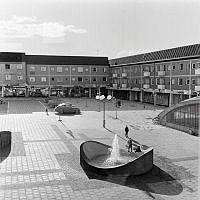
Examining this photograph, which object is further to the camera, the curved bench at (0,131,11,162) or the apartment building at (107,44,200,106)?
the apartment building at (107,44,200,106)

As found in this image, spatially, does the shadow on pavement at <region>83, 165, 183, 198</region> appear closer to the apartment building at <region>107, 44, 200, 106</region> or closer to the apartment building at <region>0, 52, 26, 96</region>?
the apartment building at <region>107, 44, 200, 106</region>

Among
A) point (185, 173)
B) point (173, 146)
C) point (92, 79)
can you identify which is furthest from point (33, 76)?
point (185, 173)

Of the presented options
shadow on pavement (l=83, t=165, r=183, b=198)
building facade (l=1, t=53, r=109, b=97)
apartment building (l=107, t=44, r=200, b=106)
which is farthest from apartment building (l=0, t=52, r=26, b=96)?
shadow on pavement (l=83, t=165, r=183, b=198)

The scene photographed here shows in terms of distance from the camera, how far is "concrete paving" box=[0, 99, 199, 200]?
12.0m

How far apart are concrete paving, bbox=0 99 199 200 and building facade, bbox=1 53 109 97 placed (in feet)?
110

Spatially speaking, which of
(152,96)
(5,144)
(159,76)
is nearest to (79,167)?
(5,144)

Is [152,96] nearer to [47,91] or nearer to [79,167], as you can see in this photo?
[47,91]

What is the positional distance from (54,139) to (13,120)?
10.7m

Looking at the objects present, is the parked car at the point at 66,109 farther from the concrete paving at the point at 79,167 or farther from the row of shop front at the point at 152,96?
the row of shop front at the point at 152,96

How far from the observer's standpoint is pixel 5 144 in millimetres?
19812

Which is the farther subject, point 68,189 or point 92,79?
point 92,79

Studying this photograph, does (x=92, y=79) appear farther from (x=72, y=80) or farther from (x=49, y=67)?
(x=49, y=67)

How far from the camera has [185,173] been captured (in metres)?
14.4

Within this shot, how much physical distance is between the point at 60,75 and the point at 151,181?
49900 mm
